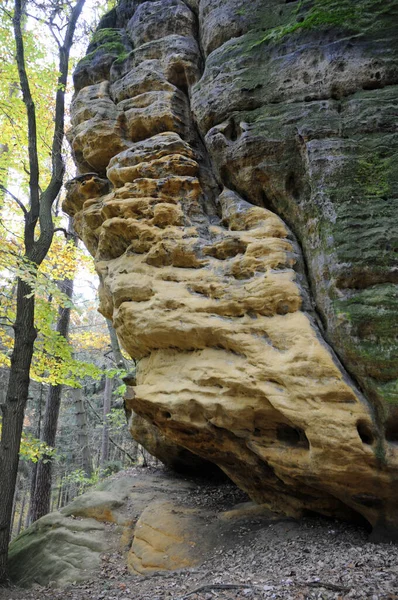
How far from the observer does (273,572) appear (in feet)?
14.4

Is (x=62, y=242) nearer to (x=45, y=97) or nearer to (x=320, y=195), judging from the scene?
(x=45, y=97)

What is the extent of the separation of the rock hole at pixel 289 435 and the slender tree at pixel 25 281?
4843mm

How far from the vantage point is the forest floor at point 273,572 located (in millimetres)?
3660

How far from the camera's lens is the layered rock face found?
4.66 meters

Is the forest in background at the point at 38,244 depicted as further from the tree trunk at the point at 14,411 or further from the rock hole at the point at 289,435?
the rock hole at the point at 289,435

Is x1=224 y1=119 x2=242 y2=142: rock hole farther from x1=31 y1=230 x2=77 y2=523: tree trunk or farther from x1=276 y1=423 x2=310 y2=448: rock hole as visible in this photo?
x1=31 y1=230 x2=77 y2=523: tree trunk

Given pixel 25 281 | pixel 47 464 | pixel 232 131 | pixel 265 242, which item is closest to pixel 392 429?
pixel 265 242

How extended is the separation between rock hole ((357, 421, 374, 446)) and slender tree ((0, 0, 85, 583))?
568 centimetres

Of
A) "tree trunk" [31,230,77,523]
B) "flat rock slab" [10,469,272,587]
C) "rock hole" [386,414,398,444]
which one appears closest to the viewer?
"rock hole" [386,414,398,444]

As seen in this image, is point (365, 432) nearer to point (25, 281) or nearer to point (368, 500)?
point (368, 500)

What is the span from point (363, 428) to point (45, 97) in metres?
13.0

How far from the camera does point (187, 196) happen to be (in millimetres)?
6965

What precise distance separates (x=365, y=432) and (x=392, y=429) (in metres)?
0.29

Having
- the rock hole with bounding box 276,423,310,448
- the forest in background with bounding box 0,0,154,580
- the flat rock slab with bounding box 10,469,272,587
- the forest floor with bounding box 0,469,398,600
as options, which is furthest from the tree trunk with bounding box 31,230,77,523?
the rock hole with bounding box 276,423,310,448
